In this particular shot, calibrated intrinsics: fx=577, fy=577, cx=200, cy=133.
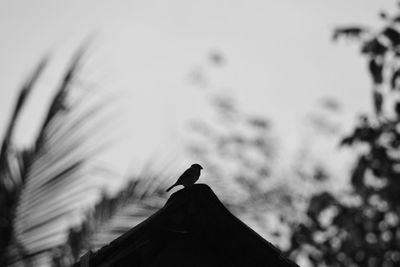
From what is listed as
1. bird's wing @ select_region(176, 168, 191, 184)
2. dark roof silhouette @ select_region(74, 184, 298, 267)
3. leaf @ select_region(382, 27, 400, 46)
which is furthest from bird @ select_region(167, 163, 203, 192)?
leaf @ select_region(382, 27, 400, 46)

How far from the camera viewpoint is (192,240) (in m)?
3.04

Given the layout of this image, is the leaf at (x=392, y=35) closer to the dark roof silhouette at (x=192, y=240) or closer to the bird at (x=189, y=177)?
the bird at (x=189, y=177)

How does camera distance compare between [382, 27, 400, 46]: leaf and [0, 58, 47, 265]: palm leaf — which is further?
[382, 27, 400, 46]: leaf

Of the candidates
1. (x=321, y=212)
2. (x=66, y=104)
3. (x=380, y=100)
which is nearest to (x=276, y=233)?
(x=321, y=212)

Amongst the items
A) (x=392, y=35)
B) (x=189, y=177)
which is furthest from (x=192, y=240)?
(x=392, y=35)

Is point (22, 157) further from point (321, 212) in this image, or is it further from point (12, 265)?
point (321, 212)

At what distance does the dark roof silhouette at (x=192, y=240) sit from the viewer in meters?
2.69

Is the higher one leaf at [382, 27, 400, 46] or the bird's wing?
leaf at [382, 27, 400, 46]

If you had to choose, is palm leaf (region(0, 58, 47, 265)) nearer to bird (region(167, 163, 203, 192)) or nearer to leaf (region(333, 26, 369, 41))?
bird (region(167, 163, 203, 192))

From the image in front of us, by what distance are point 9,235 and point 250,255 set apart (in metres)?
1.37

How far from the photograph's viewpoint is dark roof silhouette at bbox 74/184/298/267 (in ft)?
8.82

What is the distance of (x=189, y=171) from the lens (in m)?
3.27

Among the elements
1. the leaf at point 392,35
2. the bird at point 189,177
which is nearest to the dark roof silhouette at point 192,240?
the bird at point 189,177

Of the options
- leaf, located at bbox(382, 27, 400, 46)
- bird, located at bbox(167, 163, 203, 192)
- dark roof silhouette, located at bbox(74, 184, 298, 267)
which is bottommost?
dark roof silhouette, located at bbox(74, 184, 298, 267)
